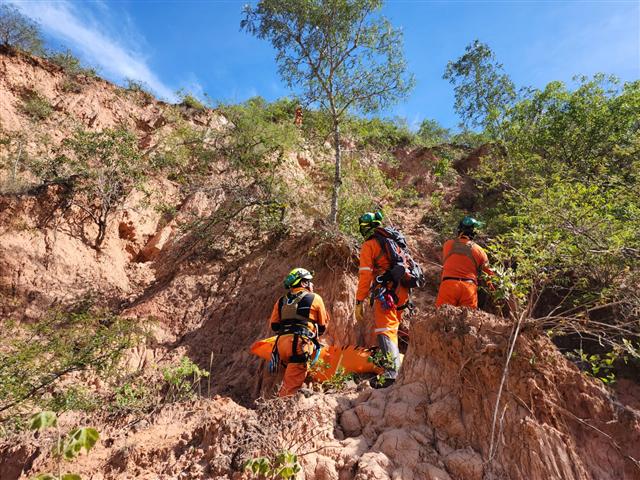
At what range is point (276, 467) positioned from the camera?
2.86 m

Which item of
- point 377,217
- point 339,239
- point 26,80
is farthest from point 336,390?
point 26,80

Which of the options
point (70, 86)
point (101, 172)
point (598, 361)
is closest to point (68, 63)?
point (70, 86)

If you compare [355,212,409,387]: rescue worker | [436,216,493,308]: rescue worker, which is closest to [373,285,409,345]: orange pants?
[355,212,409,387]: rescue worker

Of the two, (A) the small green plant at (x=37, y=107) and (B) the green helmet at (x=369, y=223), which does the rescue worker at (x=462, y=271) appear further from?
(A) the small green plant at (x=37, y=107)

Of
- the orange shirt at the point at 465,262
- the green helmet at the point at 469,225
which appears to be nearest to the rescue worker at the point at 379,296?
the orange shirt at the point at 465,262

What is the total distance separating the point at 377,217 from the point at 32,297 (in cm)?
685

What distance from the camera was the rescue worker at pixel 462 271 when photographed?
212 inches

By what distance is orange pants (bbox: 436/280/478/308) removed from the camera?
535cm

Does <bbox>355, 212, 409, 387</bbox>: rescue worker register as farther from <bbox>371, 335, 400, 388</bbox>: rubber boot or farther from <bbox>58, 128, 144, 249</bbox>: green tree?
<bbox>58, 128, 144, 249</bbox>: green tree

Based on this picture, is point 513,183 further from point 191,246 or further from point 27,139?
point 27,139

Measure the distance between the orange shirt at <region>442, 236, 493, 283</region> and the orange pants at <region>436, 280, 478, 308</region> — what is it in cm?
12

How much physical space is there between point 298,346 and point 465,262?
100 inches

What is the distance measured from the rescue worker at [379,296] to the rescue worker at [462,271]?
58 centimetres

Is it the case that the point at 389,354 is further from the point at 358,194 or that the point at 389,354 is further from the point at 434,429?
the point at 358,194
